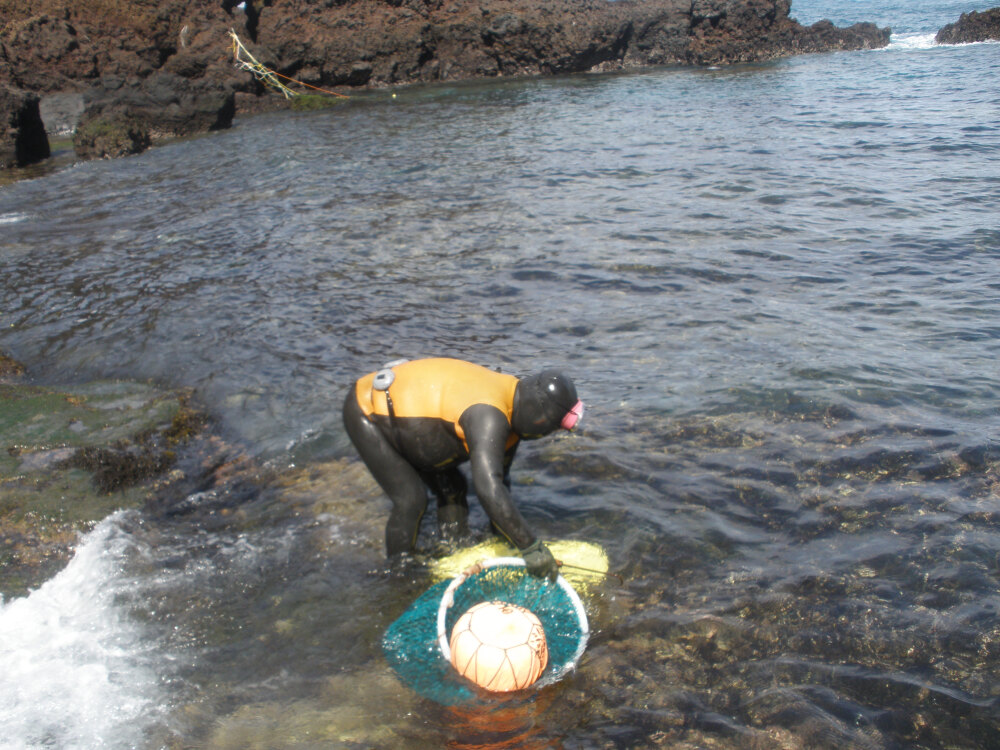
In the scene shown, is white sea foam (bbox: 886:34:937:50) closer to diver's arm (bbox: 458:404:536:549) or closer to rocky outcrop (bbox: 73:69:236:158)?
rocky outcrop (bbox: 73:69:236:158)

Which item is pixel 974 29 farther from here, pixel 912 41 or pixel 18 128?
pixel 18 128

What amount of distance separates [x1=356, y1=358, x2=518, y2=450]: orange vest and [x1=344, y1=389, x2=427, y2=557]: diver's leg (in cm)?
11

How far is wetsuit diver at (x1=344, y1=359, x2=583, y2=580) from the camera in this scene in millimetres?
4500

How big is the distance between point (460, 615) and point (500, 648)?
28.0 inches

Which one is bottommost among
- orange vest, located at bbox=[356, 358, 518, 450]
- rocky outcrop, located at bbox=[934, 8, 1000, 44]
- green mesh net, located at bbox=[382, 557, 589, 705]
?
green mesh net, located at bbox=[382, 557, 589, 705]

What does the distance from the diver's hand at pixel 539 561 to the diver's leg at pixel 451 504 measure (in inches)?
48.2

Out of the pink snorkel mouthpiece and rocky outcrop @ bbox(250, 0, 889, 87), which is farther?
rocky outcrop @ bbox(250, 0, 889, 87)

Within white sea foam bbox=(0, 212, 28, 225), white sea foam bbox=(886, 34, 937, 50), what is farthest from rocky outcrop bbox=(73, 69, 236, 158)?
white sea foam bbox=(886, 34, 937, 50)

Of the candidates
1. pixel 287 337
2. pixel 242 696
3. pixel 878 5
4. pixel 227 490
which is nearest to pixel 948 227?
pixel 287 337

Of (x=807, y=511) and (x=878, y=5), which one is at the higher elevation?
(x=878, y=5)

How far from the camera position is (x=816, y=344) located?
8.33m

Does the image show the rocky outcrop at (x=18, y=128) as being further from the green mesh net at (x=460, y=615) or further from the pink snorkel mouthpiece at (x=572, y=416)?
the pink snorkel mouthpiece at (x=572, y=416)

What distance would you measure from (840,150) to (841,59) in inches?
839

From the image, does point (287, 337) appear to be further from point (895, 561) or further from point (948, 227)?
point (948, 227)
